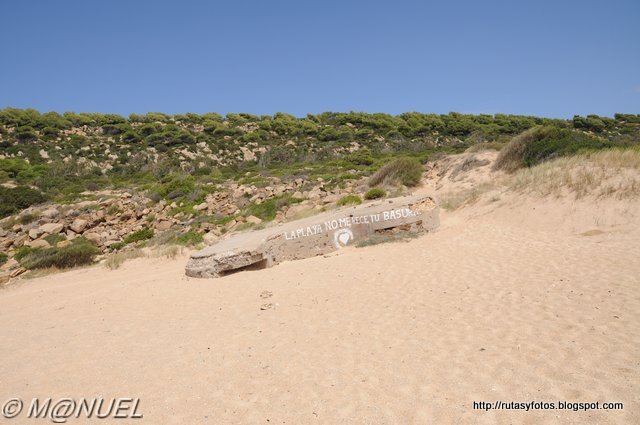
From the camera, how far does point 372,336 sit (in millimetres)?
4738

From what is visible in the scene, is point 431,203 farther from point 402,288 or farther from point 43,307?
point 43,307

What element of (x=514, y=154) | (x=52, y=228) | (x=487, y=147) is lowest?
(x=52, y=228)

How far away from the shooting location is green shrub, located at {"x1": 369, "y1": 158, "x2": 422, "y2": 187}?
17766 mm

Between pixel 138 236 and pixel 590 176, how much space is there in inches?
626

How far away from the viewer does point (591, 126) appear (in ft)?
126

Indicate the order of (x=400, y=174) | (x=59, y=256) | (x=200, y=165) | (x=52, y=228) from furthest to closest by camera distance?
(x=200, y=165) < (x=400, y=174) < (x=52, y=228) < (x=59, y=256)

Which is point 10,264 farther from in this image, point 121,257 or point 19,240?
point 121,257

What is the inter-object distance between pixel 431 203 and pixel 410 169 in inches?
301

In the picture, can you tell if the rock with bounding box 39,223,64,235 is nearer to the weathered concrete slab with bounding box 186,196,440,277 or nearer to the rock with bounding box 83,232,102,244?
the rock with bounding box 83,232,102,244

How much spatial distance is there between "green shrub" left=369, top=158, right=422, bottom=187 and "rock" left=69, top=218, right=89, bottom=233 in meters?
13.1

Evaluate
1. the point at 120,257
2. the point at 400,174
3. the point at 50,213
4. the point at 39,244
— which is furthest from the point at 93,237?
the point at 400,174

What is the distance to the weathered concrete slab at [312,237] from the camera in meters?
8.90

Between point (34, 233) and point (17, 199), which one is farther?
point (17, 199)

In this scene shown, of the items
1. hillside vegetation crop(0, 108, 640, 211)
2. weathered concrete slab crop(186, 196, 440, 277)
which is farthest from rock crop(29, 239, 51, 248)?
weathered concrete slab crop(186, 196, 440, 277)
